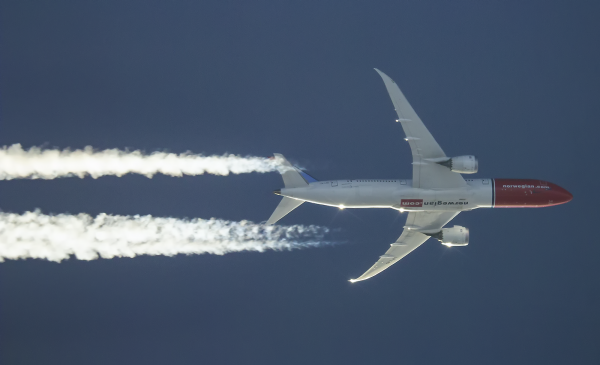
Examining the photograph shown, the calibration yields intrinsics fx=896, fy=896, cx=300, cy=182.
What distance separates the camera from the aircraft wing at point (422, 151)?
53875mm

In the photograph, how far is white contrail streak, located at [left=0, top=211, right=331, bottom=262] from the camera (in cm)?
5584

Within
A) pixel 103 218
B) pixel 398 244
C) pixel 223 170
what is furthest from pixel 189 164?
pixel 398 244

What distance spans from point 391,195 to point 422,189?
2025mm

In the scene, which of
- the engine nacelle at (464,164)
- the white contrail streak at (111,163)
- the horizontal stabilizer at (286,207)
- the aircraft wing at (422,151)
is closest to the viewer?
the aircraft wing at (422,151)

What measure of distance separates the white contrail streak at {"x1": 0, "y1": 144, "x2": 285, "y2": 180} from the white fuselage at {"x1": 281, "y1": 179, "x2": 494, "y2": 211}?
2892 millimetres

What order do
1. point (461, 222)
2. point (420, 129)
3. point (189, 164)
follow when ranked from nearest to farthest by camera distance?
point (420, 129)
point (189, 164)
point (461, 222)

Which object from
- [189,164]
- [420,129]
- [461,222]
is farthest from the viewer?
[461,222]

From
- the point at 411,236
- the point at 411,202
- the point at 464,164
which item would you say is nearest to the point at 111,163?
the point at 411,202

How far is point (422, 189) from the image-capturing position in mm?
55688

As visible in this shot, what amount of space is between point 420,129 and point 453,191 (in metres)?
4.67

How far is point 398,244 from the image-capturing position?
60.0 m

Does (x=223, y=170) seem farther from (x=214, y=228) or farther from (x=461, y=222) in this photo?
(x=461, y=222)

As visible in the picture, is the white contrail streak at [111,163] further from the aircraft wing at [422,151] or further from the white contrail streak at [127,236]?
the aircraft wing at [422,151]

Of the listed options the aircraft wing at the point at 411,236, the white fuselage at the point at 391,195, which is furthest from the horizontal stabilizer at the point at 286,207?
the aircraft wing at the point at 411,236
